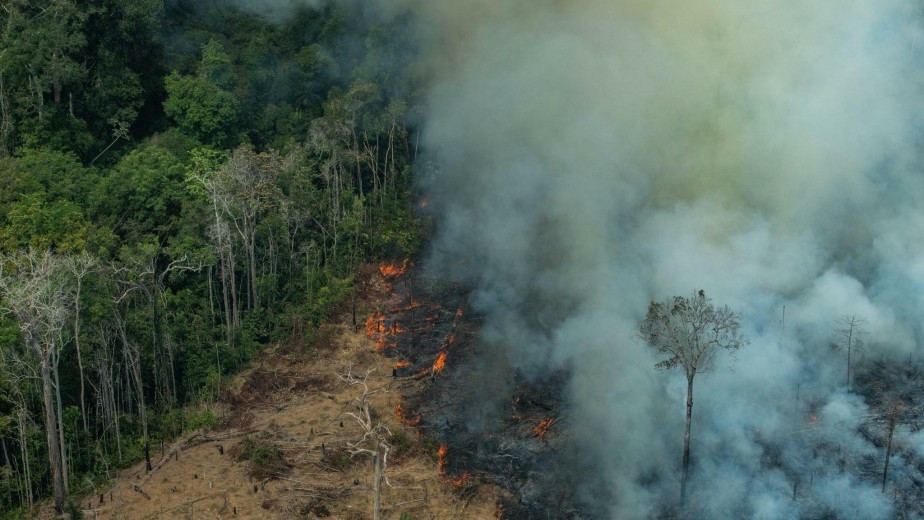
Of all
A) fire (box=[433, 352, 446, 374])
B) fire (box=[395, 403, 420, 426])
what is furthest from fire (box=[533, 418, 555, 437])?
fire (box=[433, 352, 446, 374])

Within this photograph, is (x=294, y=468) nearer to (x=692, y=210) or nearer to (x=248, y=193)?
(x=248, y=193)

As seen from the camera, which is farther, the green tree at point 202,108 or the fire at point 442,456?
the green tree at point 202,108

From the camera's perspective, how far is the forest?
27.7 m

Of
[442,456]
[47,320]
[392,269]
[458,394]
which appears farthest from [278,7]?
[442,456]

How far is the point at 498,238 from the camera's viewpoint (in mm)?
37781

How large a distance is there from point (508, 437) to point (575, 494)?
9.98 ft

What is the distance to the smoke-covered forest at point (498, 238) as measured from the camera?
2700 cm

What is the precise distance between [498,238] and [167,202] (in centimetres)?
1149

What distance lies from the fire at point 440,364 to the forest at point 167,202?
184 inches

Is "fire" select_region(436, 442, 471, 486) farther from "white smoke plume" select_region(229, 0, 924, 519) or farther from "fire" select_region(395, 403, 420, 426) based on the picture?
"white smoke plume" select_region(229, 0, 924, 519)

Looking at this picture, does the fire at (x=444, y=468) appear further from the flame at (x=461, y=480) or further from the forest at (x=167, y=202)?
the forest at (x=167, y=202)

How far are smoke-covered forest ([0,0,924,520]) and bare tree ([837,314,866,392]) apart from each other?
4.7 inches

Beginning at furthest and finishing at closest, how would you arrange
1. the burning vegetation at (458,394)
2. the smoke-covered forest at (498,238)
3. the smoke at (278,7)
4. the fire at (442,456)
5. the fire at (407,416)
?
the smoke at (278,7)
the fire at (407,416)
the fire at (442,456)
the burning vegetation at (458,394)
the smoke-covered forest at (498,238)

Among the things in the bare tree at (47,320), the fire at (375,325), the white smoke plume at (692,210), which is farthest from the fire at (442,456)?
the bare tree at (47,320)
